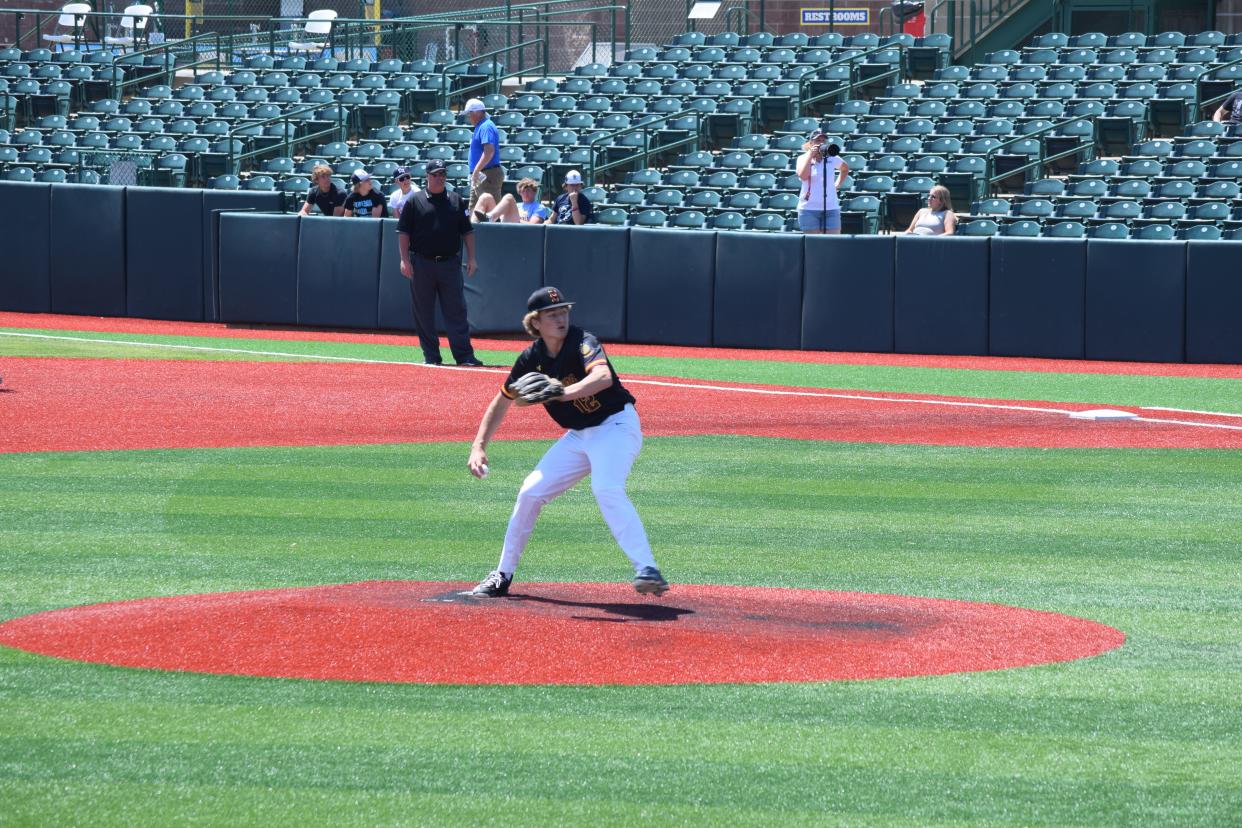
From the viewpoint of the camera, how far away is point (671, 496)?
421 inches

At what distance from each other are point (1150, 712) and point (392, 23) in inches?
1035

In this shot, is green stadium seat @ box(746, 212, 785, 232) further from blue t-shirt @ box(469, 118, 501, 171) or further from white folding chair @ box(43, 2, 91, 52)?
white folding chair @ box(43, 2, 91, 52)

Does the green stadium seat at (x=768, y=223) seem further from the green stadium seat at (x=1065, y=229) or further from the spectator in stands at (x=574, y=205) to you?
the green stadium seat at (x=1065, y=229)

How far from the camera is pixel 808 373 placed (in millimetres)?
17484

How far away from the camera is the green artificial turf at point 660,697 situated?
194 inches

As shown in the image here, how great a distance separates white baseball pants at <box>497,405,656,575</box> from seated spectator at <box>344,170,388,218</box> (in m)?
13.2

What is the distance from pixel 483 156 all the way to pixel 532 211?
4.27 ft

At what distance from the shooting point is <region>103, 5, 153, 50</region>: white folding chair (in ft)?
111

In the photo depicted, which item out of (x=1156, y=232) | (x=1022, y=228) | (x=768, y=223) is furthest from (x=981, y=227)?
(x=768, y=223)

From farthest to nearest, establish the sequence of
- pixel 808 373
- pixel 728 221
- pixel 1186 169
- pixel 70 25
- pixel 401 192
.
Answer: pixel 70 25, pixel 728 221, pixel 1186 169, pixel 401 192, pixel 808 373

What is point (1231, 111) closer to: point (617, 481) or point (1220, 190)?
point (1220, 190)

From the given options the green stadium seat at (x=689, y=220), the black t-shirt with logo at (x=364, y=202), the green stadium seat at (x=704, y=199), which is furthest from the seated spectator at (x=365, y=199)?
the green stadium seat at (x=704, y=199)

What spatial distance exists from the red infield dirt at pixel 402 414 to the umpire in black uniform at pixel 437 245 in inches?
28.6

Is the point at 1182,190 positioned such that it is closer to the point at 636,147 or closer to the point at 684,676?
the point at 636,147
